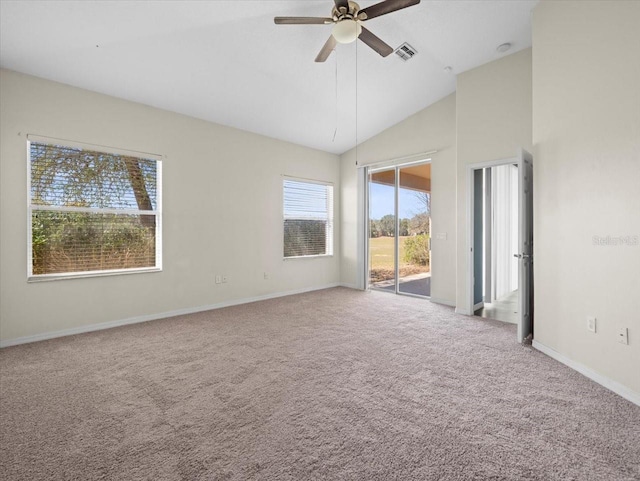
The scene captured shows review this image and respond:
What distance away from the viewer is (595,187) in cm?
248

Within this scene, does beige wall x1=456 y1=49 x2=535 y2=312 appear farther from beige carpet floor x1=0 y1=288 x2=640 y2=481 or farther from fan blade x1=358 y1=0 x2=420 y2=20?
fan blade x1=358 y1=0 x2=420 y2=20

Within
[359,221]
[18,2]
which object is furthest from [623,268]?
[18,2]

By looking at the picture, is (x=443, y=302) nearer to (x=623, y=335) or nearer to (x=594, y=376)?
(x=594, y=376)

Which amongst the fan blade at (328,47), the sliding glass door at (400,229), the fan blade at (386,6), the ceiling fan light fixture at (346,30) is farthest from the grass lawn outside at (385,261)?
the fan blade at (386,6)

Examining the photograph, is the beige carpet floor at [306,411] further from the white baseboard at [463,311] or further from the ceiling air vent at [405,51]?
the ceiling air vent at [405,51]

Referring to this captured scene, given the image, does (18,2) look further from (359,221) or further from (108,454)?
(359,221)

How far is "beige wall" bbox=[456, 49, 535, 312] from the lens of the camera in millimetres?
3877

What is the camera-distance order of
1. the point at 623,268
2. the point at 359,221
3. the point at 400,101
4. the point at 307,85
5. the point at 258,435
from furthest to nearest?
1. the point at 359,221
2. the point at 400,101
3. the point at 307,85
4. the point at 623,268
5. the point at 258,435

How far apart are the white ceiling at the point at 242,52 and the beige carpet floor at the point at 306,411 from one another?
295 centimetres

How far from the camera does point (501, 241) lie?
18.6ft

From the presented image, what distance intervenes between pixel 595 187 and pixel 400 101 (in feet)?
10.4

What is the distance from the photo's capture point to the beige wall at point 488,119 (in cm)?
388

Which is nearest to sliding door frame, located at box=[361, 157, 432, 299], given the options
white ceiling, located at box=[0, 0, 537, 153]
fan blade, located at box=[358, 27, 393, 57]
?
white ceiling, located at box=[0, 0, 537, 153]

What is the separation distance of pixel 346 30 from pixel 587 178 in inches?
91.0
